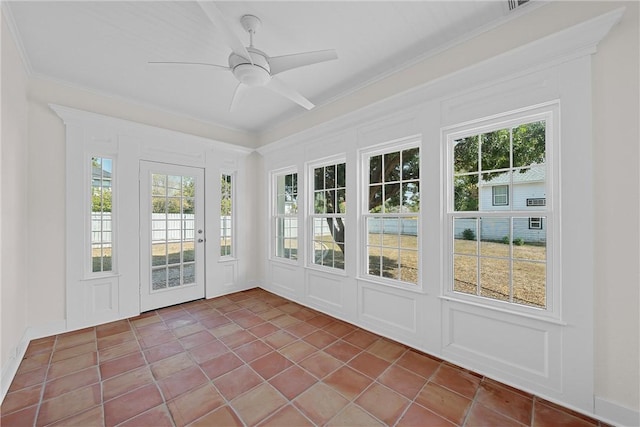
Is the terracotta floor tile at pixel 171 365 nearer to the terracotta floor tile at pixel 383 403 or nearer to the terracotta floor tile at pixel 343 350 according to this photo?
the terracotta floor tile at pixel 343 350

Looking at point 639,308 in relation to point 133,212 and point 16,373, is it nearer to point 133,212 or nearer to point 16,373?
point 16,373

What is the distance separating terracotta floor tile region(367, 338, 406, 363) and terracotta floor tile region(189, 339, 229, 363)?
152 centimetres

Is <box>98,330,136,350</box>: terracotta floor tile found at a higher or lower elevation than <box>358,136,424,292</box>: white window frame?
lower

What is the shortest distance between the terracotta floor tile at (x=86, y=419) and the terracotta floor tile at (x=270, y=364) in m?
1.09

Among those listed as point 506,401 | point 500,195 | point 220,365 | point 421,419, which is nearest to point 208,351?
point 220,365

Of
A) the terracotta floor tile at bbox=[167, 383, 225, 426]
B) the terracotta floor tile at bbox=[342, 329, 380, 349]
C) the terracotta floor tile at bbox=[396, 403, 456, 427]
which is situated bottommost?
the terracotta floor tile at bbox=[396, 403, 456, 427]

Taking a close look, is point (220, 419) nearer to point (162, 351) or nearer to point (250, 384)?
point (250, 384)

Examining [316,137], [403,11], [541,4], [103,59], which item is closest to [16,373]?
[103,59]

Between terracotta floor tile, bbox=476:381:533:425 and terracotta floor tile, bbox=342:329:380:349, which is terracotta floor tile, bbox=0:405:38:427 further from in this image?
terracotta floor tile, bbox=476:381:533:425

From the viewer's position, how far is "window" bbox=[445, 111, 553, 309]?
2.12 metres

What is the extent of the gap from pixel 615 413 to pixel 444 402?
106 centimetres

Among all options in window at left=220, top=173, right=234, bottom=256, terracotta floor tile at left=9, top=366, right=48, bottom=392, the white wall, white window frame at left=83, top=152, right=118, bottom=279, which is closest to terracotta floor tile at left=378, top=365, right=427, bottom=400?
terracotta floor tile at left=9, top=366, right=48, bottom=392

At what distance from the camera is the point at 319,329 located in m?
3.19

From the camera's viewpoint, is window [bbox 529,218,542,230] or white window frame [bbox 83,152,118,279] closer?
window [bbox 529,218,542,230]
